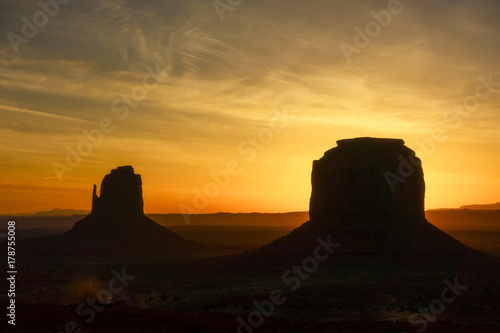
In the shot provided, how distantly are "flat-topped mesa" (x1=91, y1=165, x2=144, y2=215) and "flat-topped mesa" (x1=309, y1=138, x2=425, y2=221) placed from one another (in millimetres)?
39926

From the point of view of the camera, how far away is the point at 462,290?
3372 centimetres

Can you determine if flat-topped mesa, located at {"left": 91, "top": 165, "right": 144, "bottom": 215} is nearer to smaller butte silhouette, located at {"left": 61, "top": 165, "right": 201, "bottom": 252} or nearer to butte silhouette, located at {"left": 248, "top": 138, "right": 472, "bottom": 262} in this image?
smaller butte silhouette, located at {"left": 61, "top": 165, "right": 201, "bottom": 252}

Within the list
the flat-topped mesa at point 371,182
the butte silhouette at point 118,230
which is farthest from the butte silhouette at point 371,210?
the butte silhouette at point 118,230

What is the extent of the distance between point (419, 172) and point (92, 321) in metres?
35.1

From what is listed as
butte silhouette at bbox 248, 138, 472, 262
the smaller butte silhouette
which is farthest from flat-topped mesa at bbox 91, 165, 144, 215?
butte silhouette at bbox 248, 138, 472, 262

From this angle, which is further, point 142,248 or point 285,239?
point 142,248

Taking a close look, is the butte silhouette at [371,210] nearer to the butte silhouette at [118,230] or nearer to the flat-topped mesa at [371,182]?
the flat-topped mesa at [371,182]

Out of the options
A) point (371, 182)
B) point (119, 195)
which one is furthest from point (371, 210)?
point (119, 195)

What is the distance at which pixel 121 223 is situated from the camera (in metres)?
80.7

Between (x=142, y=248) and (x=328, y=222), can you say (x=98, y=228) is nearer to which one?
(x=142, y=248)

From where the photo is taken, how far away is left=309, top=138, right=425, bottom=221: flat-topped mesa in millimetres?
47438

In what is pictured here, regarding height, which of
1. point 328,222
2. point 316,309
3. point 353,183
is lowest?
point 316,309

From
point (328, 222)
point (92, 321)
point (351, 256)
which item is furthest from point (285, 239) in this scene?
point (92, 321)

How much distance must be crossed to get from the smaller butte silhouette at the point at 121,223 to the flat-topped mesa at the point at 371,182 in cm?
3214
